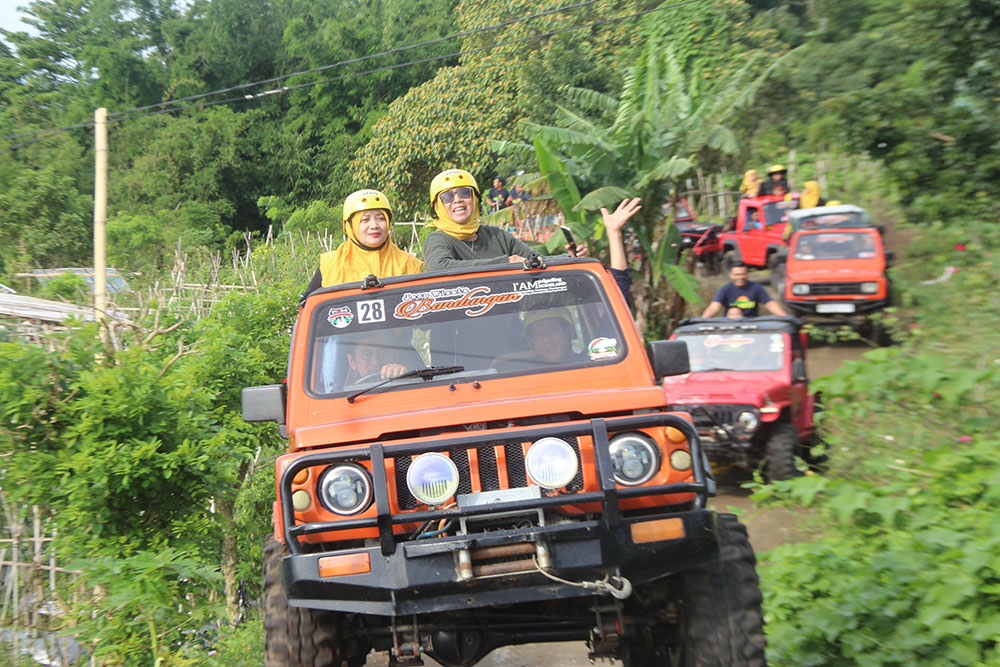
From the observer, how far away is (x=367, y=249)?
5.98 meters

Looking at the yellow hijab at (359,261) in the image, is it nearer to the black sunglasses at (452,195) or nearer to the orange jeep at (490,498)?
the black sunglasses at (452,195)

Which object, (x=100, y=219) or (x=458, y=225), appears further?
(x=100, y=219)

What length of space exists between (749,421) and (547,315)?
4836mm

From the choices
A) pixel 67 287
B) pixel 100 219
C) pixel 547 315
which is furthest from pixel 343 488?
pixel 100 219

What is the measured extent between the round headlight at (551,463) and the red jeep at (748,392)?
5114 millimetres

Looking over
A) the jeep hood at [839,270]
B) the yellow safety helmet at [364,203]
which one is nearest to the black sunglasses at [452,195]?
the yellow safety helmet at [364,203]

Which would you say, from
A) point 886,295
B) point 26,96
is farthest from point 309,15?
point 886,295

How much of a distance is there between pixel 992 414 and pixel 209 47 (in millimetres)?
41020

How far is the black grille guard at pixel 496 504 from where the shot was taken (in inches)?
142

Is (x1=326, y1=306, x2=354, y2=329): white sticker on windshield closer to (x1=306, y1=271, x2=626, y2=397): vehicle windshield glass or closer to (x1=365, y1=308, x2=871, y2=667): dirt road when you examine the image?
(x1=306, y1=271, x2=626, y2=397): vehicle windshield glass

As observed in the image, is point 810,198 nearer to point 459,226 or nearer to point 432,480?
point 459,226

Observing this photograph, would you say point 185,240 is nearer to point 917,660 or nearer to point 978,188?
point 978,188

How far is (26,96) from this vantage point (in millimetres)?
40281

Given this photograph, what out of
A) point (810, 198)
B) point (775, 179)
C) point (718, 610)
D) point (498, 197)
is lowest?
point (718, 610)
